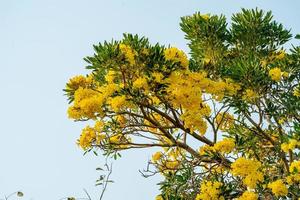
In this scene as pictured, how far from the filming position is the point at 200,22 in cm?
917

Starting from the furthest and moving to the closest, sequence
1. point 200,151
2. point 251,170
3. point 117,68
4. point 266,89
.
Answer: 1. point 200,151
2. point 266,89
3. point 117,68
4. point 251,170

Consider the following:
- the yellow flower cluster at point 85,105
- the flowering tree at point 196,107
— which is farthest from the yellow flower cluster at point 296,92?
the yellow flower cluster at point 85,105

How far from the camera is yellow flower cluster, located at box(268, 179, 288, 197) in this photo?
632cm

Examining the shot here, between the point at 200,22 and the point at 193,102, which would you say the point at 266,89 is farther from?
the point at 200,22

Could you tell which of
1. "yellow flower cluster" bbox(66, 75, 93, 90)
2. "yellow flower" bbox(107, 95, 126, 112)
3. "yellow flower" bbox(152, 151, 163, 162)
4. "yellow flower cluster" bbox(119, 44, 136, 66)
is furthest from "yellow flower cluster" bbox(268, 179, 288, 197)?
"yellow flower cluster" bbox(66, 75, 93, 90)

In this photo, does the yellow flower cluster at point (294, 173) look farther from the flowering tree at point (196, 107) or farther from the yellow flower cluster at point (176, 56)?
the yellow flower cluster at point (176, 56)

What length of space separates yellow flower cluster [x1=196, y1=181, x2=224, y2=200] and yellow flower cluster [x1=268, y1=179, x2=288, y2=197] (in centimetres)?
75

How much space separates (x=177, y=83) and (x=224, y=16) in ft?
9.67

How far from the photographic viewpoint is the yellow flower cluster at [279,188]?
6324 millimetres

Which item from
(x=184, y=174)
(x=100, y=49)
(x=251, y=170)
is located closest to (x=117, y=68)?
(x=100, y=49)

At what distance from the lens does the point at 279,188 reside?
6.32m

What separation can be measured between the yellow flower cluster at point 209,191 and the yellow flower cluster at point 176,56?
185 cm

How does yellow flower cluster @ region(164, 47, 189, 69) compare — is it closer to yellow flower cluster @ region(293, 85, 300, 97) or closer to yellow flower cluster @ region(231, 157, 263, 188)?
yellow flower cluster @ region(231, 157, 263, 188)

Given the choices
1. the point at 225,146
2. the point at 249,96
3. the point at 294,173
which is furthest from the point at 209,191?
the point at 249,96
